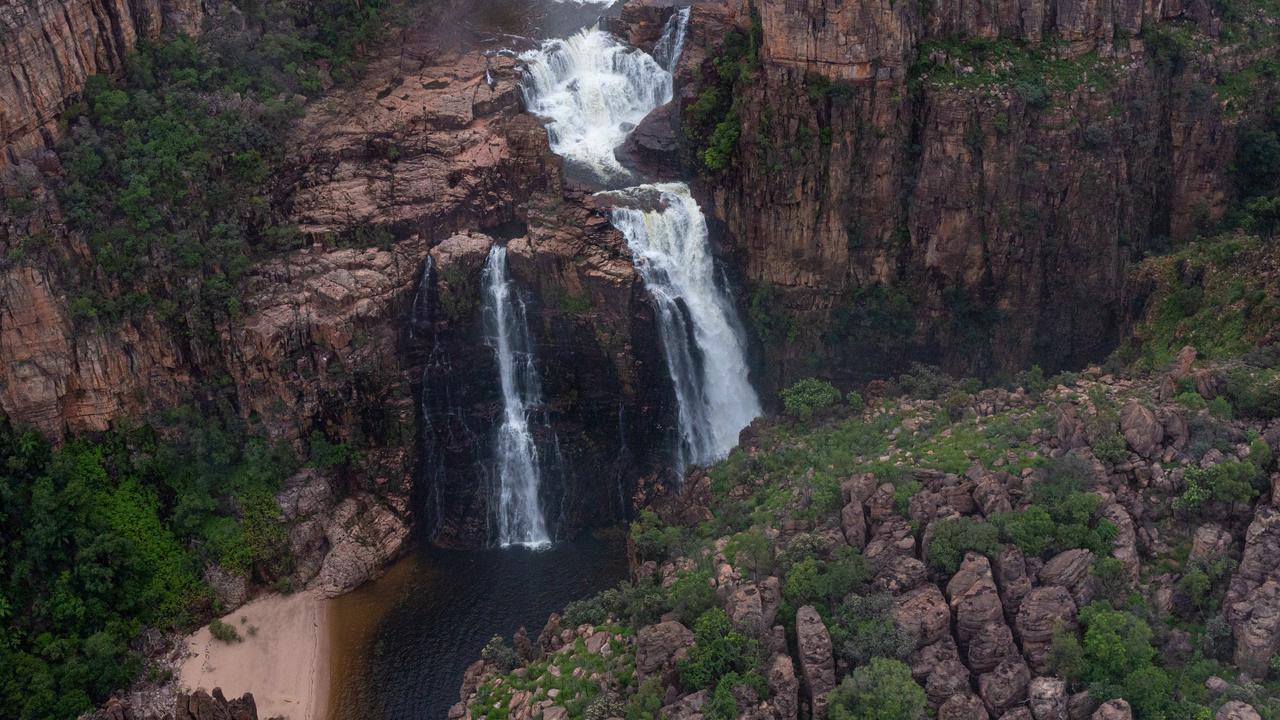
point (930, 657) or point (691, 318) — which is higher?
point (691, 318)

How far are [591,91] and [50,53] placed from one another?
19934mm

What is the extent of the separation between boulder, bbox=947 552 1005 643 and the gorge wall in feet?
59.0

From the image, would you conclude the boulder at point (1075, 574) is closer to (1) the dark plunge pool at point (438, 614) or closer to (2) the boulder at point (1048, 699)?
(2) the boulder at point (1048, 699)

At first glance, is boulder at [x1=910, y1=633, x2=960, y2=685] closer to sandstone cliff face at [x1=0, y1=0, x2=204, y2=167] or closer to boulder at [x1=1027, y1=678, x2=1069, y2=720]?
boulder at [x1=1027, y1=678, x2=1069, y2=720]

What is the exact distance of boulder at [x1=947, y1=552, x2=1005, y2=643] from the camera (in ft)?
91.0

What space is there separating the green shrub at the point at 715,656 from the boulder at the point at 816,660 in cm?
119

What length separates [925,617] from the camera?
92.4 ft

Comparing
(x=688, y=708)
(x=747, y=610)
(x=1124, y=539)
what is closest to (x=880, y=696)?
(x=747, y=610)

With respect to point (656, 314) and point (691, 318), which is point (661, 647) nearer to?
point (656, 314)

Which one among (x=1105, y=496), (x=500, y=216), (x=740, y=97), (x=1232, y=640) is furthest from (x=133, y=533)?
(x=1232, y=640)

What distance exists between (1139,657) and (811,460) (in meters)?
13.2

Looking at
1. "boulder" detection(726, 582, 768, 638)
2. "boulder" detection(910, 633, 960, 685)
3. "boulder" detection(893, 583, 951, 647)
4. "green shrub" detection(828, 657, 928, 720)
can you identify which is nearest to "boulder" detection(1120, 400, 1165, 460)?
"boulder" detection(893, 583, 951, 647)

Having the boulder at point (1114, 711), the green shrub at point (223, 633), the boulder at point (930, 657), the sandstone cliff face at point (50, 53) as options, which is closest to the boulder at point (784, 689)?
the boulder at point (930, 657)

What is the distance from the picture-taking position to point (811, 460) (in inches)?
1486
